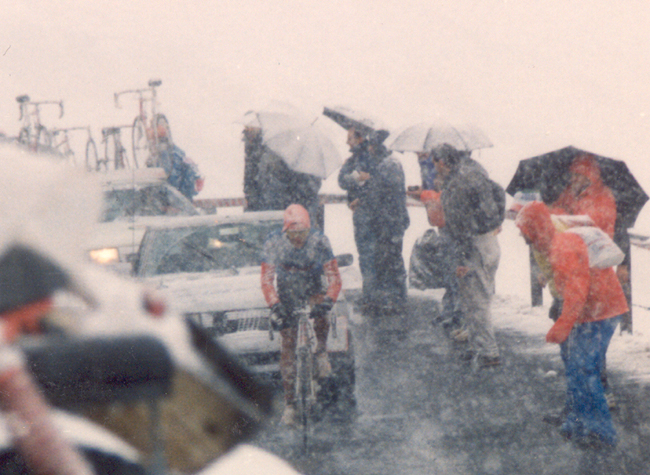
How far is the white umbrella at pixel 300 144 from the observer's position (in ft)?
19.4

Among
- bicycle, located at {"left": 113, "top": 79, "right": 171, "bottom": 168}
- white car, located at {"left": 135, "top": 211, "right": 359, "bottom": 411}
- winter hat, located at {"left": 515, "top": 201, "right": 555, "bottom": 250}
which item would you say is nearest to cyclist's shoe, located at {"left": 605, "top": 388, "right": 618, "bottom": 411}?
winter hat, located at {"left": 515, "top": 201, "right": 555, "bottom": 250}

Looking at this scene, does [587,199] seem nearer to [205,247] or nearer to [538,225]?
[538,225]

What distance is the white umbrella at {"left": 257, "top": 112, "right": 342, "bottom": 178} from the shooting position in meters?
5.90

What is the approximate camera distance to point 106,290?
60 cm

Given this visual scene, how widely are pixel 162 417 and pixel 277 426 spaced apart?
3.84 m

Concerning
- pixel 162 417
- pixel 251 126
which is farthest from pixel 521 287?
pixel 162 417

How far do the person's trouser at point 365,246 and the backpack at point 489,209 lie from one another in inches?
89.8

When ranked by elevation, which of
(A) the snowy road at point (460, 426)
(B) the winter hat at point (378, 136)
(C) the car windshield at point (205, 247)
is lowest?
(A) the snowy road at point (460, 426)

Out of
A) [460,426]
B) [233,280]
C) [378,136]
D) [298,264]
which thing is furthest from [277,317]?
[378,136]

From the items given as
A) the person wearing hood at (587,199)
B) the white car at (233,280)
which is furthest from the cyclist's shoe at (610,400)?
the white car at (233,280)

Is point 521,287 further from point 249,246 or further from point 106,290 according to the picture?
point 106,290

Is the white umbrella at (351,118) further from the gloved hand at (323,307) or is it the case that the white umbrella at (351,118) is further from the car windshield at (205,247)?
the gloved hand at (323,307)

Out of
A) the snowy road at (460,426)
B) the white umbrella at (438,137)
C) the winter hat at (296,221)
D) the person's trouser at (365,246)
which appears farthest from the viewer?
the person's trouser at (365,246)

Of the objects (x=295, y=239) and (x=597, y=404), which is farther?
(x=295, y=239)
